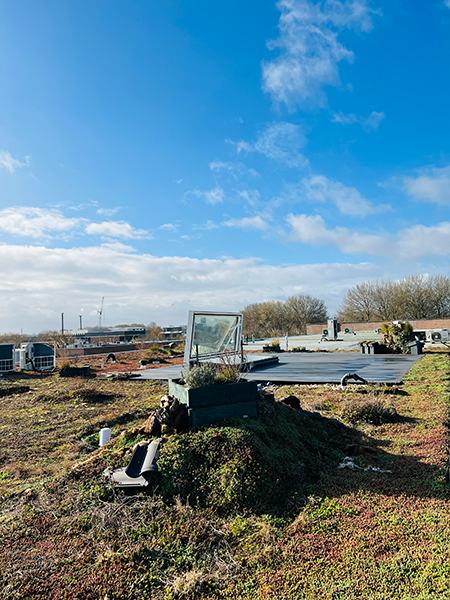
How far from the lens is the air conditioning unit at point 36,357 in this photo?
16141mm

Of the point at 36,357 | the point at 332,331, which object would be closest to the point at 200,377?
the point at 36,357

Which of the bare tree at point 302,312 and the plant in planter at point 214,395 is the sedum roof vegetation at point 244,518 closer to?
the plant in planter at point 214,395

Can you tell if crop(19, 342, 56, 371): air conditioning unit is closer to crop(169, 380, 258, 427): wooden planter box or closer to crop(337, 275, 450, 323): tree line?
crop(169, 380, 258, 427): wooden planter box

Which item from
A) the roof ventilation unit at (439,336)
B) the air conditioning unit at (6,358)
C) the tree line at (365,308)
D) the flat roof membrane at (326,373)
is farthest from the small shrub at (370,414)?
the tree line at (365,308)

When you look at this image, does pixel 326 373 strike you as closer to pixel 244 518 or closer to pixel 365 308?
pixel 244 518

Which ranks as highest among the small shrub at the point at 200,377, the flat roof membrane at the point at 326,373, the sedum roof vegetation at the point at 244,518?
the small shrub at the point at 200,377

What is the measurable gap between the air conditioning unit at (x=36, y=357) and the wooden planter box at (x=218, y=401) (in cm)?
1354

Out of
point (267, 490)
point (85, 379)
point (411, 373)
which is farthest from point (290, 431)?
point (85, 379)

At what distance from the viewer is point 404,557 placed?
8.30 ft

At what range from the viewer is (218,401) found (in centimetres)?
446

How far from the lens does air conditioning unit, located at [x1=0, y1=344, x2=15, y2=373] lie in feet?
50.4

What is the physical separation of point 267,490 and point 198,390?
4.27ft

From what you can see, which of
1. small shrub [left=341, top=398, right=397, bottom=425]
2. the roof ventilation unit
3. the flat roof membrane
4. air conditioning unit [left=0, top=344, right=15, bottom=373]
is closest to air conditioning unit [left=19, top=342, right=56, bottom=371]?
air conditioning unit [left=0, top=344, right=15, bottom=373]

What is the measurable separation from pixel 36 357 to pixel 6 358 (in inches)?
44.2
